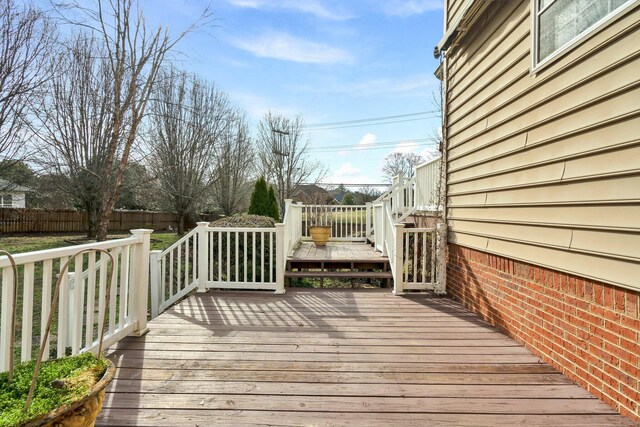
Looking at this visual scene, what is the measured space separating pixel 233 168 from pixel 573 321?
47.3 feet

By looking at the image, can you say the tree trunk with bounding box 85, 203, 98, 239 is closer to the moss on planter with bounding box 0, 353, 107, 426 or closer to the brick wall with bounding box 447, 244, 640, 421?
the moss on planter with bounding box 0, 353, 107, 426

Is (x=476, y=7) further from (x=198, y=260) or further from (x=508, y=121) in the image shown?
(x=198, y=260)

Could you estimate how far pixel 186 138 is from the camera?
12.6m

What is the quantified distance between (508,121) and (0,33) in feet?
31.8

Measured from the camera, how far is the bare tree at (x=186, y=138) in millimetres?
12297

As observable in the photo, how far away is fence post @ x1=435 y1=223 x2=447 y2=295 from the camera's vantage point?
4527 millimetres

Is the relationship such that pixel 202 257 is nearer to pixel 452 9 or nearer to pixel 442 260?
pixel 442 260

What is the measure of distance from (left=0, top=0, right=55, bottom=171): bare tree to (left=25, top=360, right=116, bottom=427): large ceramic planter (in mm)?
8321

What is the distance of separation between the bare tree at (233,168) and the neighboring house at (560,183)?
11882mm

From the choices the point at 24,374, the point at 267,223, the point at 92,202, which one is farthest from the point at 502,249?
the point at 92,202

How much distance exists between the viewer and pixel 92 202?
11.2 metres

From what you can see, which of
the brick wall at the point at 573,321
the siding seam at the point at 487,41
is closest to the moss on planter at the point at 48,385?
the brick wall at the point at 573,321

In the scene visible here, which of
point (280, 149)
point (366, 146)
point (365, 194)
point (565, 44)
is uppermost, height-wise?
point (366, 146)

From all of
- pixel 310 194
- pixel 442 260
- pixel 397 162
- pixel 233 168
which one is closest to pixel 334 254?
pixel 442 260
